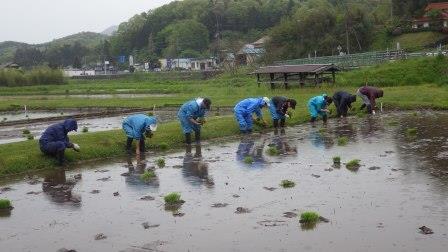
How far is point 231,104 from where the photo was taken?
3931cm

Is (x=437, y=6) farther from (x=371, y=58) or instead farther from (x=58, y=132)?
(x=58, y=132)

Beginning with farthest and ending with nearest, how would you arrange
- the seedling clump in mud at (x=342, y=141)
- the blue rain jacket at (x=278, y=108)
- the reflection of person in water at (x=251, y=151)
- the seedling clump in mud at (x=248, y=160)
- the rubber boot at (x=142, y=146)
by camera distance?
the blue rain jacket at (x=278, y=108), the rubber boot at (x=142, y=146), the seedling clump in mud at (x=342, y=141), the reflection of person in water at (x=251, y=151), the seedling clump in mud at (x=248, y=160)

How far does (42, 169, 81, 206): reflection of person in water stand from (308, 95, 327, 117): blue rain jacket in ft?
43.6

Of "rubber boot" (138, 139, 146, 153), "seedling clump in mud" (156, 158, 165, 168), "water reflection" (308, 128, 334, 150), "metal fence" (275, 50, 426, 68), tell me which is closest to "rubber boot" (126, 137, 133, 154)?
"rubber boot" (138, 139, 146, 153)

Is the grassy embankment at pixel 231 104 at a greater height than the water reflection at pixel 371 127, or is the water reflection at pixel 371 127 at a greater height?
the grassy embankment at pixel 231 104

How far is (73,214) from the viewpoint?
11.6 metres

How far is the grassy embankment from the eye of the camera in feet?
57.7

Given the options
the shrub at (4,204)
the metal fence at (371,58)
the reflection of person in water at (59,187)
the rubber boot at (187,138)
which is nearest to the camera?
the shrub at (4,204)

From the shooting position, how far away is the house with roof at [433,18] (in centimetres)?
7531

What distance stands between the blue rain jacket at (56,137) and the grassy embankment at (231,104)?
598 millimetres

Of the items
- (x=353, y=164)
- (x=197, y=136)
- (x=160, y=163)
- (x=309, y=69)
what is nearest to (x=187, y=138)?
(x=197, y=136)

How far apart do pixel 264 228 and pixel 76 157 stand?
33.5ft

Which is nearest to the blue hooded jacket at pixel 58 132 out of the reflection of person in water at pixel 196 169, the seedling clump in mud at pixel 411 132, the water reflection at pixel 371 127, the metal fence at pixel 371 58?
the reflection of person in water at pixel 196 169

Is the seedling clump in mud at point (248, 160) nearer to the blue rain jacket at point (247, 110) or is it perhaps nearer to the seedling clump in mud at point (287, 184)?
the seedling clump in mud at point (287, 184)
